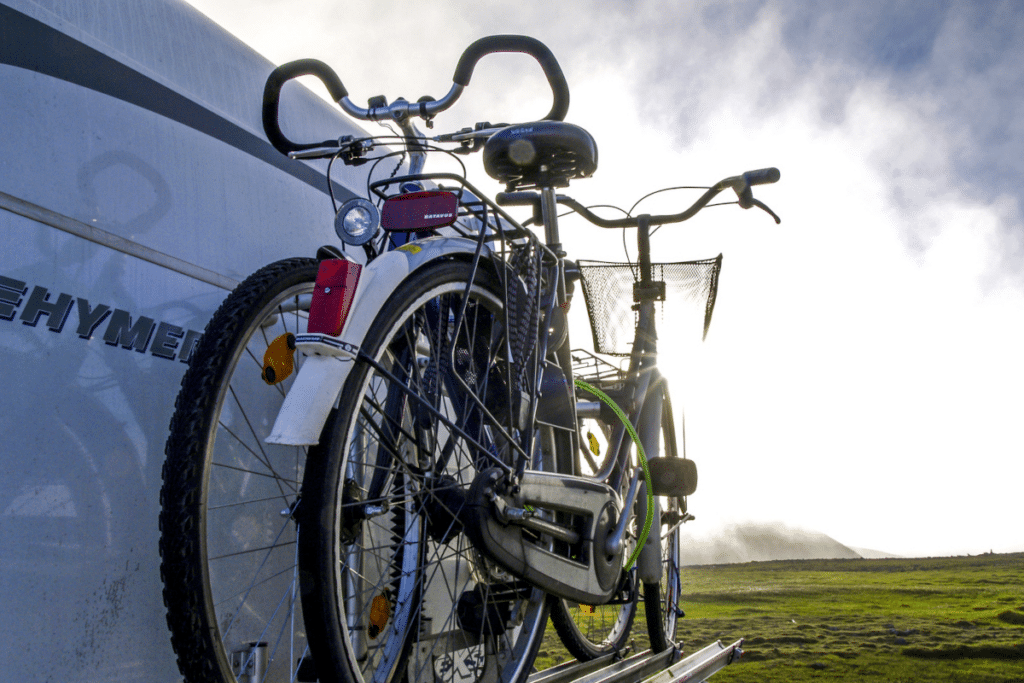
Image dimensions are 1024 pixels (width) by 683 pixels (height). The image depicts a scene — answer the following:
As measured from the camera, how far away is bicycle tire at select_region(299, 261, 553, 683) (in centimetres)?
108

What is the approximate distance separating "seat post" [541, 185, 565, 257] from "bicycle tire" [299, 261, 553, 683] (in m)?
0.36

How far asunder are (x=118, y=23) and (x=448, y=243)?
2.88 feet

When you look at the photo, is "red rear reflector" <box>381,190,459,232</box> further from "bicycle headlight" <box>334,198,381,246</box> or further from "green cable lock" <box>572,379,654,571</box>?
"green cable lock" <box>572,379,654,571</box>

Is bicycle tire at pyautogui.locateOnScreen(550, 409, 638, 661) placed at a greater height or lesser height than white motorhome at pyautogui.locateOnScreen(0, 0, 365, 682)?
lesser

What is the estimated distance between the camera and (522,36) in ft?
5.44

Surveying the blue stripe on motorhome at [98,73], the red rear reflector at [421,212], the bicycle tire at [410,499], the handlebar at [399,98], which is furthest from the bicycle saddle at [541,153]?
the blue stripe on motorhome at [98,73]

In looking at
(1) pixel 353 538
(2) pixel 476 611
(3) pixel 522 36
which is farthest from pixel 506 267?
(2) pixel 476 611

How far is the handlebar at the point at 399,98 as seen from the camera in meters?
1.67

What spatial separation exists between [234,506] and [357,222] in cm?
70

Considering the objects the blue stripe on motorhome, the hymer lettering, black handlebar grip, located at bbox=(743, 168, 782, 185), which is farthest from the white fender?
black handlebar grip, located at bbox=(743, 168, 782, 185)

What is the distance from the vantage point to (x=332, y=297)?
1.12m

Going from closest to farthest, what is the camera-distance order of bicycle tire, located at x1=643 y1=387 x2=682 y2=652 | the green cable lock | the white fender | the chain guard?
1. the white fender
2. the chain guard
3. the green cable lock
4. bicycle tire, located at x1=643 y1=387 x2=682 y2=652

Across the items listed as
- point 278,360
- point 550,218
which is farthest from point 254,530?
point 550,218

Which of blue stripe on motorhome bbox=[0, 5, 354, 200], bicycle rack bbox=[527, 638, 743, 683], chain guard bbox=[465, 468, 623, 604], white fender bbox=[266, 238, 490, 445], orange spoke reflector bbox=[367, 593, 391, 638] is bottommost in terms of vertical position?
bicycle rack bbox=[527, 638, 743, 683]
